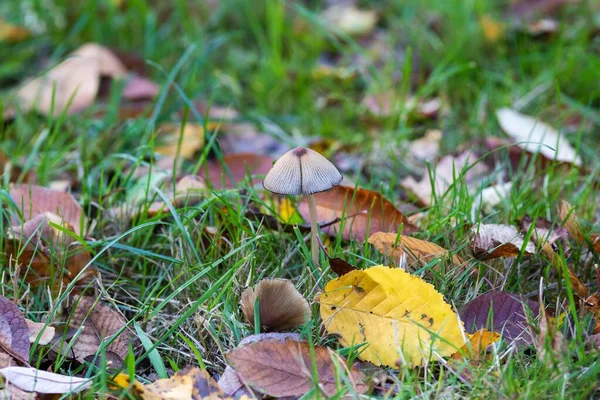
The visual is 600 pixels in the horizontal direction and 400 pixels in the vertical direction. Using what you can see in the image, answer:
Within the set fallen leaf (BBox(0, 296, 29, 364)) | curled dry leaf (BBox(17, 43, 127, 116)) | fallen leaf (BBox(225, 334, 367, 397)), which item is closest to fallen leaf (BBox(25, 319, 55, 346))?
fallen leaf (BBox(0, 296, 29, 364))

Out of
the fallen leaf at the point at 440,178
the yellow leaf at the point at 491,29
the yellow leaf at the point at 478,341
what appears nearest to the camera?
the yellow leaf at the point at 478,341

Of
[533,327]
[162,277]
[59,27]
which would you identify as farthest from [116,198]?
[59,27]

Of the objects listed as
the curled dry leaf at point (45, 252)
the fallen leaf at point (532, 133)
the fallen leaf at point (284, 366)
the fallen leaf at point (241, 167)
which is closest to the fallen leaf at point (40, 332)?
the curled dry leaf at point (45, 252)

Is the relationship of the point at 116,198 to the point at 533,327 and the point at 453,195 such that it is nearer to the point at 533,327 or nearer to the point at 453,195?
the point at 453,195

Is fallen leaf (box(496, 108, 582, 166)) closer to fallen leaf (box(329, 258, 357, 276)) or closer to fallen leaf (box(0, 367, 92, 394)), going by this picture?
fallen leaf (box(329, 258, 357, 276))

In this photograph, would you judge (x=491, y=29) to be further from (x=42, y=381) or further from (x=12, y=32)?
(x=42, y=381)

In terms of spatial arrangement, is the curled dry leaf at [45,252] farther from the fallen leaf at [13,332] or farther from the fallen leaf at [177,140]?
the fallen leaf at [177,140]

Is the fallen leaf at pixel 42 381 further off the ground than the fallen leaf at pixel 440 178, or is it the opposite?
the fallen leaf at pixel 440 178
